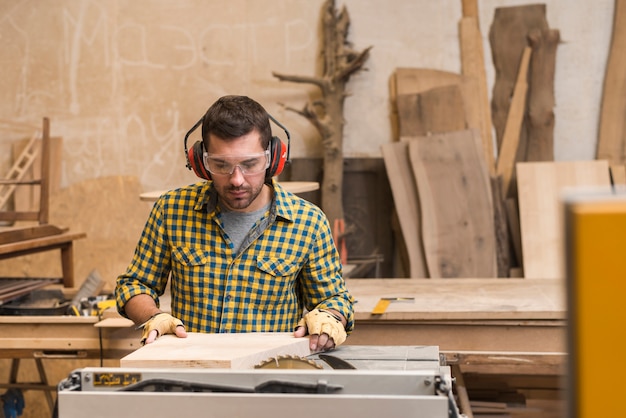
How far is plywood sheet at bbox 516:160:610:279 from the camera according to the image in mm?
4625

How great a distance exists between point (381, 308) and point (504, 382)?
129 cm

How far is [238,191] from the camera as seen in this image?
2438 mm

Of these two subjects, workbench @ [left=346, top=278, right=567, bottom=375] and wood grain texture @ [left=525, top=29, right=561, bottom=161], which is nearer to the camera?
workbench @ [left=346, top=278, right=567, bottom=375]

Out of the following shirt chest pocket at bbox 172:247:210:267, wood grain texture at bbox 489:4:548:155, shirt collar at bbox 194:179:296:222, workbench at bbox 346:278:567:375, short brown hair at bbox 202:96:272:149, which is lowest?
workbench at bbox 346:278:567:375

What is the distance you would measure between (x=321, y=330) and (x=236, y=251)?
47cm

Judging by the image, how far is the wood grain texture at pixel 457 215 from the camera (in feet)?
15.3

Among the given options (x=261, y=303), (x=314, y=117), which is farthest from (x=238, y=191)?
(x=314, y=117)

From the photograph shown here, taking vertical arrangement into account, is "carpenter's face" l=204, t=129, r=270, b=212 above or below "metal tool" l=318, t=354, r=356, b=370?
above

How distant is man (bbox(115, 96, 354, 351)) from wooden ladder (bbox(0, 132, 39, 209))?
2.83 m

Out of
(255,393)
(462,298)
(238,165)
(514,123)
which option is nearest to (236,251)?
(238,165)

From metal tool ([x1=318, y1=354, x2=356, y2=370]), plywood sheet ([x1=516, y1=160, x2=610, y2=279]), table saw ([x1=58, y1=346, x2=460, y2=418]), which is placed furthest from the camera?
plywood sheet ([x1=516, y1=160, x2=610, y2=279])

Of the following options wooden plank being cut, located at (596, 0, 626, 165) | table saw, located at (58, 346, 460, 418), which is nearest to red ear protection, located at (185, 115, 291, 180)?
table saw, located at (58, 346, 460, 418)

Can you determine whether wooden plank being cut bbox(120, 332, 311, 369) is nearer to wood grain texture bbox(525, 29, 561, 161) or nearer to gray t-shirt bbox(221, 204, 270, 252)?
gray t-shirt bbox(221, 204, 270, 252)

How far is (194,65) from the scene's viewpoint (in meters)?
5.18
